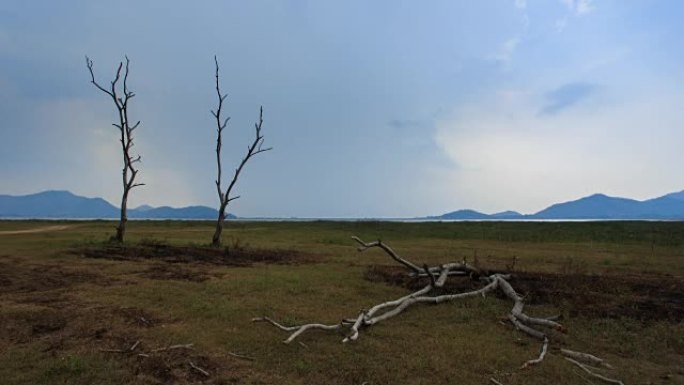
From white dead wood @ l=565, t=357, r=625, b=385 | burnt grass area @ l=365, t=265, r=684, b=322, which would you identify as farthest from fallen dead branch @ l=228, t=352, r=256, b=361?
burnt grass area @ l=365, t=265, r=684, b=322

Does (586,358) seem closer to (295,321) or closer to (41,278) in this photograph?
(295,321)

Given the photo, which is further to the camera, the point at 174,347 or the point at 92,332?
the point at 92,332

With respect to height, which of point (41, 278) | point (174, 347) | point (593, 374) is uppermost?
point (41, 278)

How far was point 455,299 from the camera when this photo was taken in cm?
1294

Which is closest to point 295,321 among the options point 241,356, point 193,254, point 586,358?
point 241,356

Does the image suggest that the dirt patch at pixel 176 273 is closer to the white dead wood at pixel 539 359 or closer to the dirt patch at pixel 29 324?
the dirt patch at pixel 29 324

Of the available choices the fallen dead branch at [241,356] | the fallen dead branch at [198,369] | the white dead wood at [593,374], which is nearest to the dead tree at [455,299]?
the white dead wood at [593,374]

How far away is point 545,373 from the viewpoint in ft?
24.8

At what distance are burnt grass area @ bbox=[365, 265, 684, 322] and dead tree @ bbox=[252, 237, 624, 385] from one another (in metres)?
0.33

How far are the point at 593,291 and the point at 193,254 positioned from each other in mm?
17107

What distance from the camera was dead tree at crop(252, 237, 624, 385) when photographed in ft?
27.1

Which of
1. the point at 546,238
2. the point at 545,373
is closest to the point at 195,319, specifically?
the point at 545,373

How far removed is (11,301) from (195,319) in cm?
509

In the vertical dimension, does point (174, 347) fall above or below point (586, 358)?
above
